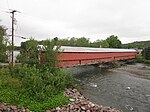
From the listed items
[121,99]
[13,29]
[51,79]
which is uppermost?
[13,29]

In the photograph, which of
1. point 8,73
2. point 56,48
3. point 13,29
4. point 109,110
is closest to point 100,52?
point 56,48

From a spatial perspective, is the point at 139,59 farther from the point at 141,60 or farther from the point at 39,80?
the point at 39,80

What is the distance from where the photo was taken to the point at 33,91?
16.5m

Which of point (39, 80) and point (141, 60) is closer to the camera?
point (39, 80)

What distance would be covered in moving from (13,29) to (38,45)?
3.50 metres

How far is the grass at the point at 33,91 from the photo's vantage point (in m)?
15.0

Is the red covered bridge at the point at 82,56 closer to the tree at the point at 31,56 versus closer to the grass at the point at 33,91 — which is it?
the tree at the point at 31,56

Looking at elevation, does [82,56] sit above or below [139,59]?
above

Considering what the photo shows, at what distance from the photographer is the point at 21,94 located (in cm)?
1603

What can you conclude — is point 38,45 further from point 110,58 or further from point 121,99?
point 110,58

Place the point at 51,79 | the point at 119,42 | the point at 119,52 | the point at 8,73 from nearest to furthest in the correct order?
the point at 51,79 < the point at 8,73 < the point at 119,52 < the point at 119,42

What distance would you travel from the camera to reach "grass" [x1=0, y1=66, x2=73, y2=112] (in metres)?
15.0

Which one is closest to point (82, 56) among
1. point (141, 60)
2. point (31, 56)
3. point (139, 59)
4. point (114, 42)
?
point (31, 56)

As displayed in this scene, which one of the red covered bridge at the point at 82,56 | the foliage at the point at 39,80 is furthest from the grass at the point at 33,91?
the red covered bridge at the point at 82,56
